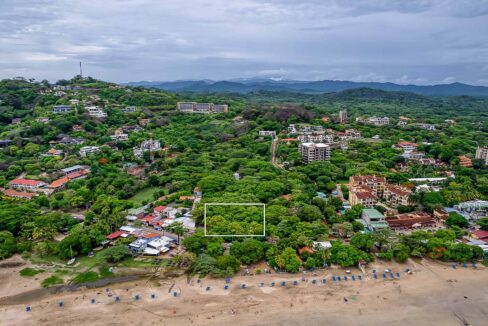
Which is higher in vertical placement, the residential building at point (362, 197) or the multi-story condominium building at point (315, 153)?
the multi-story condominium building at point (315, 153)

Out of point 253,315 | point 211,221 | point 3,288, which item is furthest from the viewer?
point 211,221

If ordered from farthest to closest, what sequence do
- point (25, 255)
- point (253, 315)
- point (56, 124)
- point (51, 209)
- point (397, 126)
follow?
point (397, 126) → point (56, 124) → point (51, 209) → point (25, 255) → point (253, 315)

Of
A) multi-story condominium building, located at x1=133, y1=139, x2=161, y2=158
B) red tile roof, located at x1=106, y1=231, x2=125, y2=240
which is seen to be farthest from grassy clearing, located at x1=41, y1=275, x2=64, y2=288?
multi-story condominium building, located at x1=133, y1=139, x2=161, y2=158

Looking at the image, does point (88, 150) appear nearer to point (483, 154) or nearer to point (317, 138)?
point (317, 138)

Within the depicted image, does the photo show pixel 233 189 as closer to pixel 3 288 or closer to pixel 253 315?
pixel 253 315

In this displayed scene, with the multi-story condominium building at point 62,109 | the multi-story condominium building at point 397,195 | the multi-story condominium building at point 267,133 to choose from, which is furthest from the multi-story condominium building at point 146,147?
the multi-story condominium building at point 397,195

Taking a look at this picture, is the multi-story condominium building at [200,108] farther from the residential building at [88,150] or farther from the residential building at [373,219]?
the residential building at [373,219]

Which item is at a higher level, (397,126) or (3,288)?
(397,126)

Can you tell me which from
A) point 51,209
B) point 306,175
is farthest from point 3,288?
point 306,175
